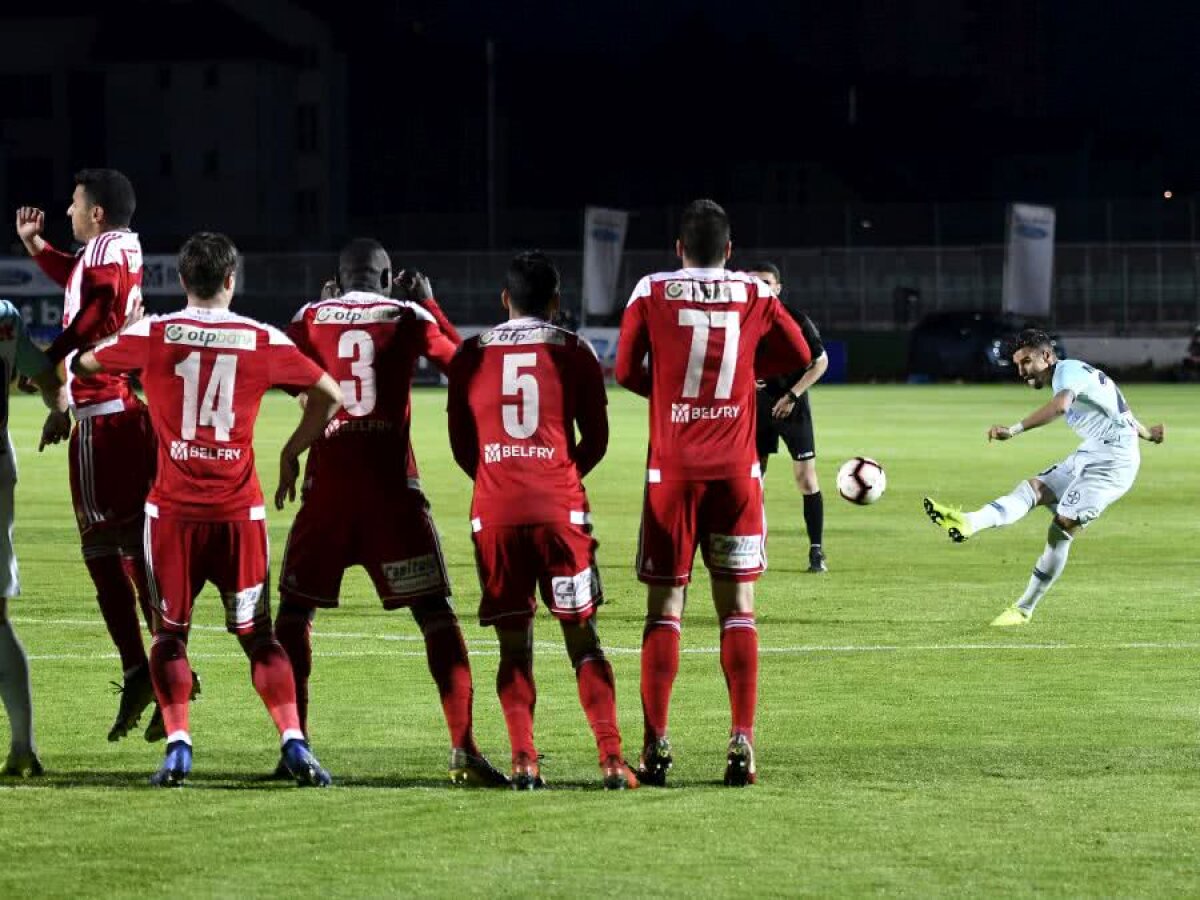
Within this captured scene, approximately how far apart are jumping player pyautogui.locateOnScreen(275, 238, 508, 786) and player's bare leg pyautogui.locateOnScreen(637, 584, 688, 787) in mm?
565

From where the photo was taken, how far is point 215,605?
1475cm

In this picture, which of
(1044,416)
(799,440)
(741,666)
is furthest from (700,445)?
(799,440)

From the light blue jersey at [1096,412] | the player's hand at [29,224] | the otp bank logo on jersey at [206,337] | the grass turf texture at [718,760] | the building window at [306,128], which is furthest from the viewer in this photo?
the building window at [306,128]

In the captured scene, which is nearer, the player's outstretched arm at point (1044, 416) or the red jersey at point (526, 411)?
the red jersey at point (526, 411)

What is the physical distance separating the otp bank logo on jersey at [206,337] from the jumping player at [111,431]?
1.43m

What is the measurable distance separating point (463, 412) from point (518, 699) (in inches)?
42.1

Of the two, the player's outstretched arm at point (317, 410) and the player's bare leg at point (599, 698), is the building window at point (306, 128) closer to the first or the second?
the player's outstretched arm at point (317, 410)

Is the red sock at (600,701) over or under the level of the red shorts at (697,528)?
under

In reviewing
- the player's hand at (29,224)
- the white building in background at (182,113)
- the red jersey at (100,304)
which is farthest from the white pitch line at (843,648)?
the white building in background at (182,113)

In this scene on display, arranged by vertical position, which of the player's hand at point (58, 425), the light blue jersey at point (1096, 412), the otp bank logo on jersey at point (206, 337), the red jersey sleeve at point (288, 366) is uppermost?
the otp bank logo on jersey at point (206, 337)

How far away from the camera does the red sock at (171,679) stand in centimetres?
847

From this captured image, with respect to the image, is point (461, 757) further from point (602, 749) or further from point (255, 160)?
point (255, 160)

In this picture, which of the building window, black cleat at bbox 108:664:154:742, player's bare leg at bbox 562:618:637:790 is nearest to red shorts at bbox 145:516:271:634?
player's bare leg at bbox 562:618:637:790

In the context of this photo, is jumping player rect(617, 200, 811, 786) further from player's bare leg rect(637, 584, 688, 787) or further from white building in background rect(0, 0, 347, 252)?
white building in background rect(0, 0, 347, 252)
